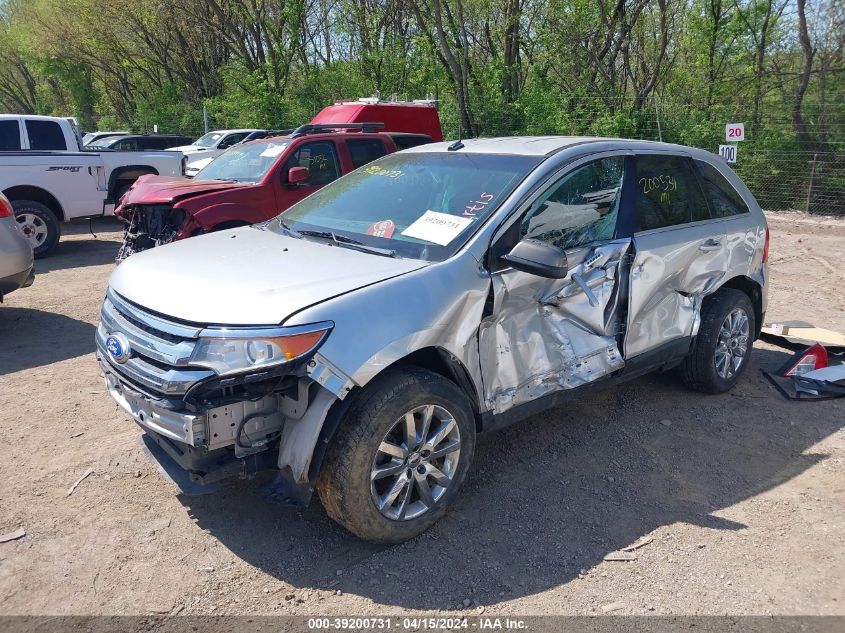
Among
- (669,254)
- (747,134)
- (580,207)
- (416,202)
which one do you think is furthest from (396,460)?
(747,134)

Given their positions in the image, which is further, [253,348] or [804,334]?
[804,334]

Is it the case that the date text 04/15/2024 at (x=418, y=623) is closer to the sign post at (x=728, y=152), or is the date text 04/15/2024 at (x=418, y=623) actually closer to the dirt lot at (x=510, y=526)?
the dirt lot at (x=510, y=526)

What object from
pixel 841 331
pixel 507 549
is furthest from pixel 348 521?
pixel 841 331

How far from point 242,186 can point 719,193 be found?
5.20m

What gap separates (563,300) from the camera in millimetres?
3869

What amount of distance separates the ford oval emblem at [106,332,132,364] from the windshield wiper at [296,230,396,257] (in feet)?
3.90

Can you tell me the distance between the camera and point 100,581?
313 cm

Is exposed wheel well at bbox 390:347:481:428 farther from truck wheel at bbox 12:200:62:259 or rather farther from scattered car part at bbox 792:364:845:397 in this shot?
truck wheel at bbox 12:200:62:259

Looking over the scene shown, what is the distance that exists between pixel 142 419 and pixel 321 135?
20.9 ft

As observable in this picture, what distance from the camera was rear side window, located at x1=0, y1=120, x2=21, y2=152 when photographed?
10.3 m

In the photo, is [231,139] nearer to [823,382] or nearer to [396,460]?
[823,382]

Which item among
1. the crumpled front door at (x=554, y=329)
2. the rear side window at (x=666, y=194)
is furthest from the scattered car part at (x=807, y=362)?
the crumpled front door at (x=554, y=329)

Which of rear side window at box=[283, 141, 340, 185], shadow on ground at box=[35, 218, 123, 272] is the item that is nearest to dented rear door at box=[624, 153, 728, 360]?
rear side window at box=[283, 141, 340, 185]

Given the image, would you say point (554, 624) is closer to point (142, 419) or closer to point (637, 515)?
point (637, 515)
